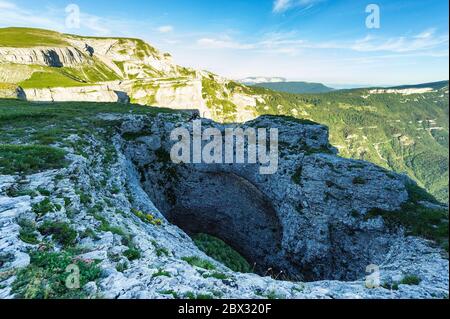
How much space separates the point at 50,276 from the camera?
31.0 feet

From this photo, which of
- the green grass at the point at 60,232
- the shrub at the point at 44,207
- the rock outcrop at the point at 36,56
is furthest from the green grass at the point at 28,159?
the rock outcrop at the point at 36,56

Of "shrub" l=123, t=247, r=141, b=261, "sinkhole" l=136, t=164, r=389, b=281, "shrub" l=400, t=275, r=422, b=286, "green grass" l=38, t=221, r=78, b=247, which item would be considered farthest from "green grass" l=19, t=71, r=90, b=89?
"shrub" l=400, t=275, r=422, b=286

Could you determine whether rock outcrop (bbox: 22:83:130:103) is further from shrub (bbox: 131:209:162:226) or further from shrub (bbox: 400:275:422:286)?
shrub (bbox: 400:275:422:286)

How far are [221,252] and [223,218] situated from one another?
6425 millimetres

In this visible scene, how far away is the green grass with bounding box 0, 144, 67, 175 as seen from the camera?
18.1 meters

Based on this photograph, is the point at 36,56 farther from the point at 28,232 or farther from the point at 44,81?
the point at 28,232

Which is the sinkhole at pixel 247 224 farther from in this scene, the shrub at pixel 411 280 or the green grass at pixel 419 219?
the shrub at pixel 411 280

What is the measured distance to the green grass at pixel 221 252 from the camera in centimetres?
4251

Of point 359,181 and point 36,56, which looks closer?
point 359,181

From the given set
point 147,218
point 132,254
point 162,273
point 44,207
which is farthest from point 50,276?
point 147,218
